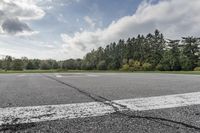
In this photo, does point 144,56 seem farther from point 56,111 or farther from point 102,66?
point 56,111

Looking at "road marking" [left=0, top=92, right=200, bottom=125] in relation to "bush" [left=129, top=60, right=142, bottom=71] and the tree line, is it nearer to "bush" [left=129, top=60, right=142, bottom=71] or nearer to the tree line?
the tree line

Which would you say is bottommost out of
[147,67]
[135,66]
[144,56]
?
[147,67]

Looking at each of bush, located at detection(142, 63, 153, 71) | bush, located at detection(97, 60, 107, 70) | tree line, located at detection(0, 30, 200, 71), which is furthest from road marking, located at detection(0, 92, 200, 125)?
bush, located at detection(97, 60, 107, 70)

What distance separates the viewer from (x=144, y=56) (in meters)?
61.7

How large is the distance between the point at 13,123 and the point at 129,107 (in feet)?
6.56

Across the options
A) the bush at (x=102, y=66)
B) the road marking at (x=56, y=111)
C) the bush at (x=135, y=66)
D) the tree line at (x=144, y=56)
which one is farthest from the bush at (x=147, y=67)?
the road marking at (x=56, y=111)

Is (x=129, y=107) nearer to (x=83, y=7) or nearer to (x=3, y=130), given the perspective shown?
(x=3, y=130)

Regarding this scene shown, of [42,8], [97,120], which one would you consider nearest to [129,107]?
[97,120]

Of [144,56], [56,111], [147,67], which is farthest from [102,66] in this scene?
[56,111]

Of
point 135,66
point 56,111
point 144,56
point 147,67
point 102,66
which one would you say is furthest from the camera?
point 102,66

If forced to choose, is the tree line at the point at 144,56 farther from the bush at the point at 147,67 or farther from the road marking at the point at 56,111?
the road marking at the point at 56,111

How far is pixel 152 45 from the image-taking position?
204ft

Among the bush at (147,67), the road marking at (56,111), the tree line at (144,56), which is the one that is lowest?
the road marking at (56,111)

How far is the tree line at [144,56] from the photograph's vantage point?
5150 centimetres
